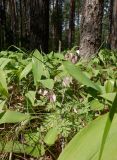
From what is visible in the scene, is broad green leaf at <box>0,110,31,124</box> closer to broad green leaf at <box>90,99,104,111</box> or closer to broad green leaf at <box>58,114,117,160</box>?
broad green leaf at <box>90,99,104,111</box>

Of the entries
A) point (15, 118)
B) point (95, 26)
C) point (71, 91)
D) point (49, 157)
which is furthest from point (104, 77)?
point (95, 26)

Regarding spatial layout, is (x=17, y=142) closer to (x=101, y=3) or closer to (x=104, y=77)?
(x=104, y=77)

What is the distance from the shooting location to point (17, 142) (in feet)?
3.70

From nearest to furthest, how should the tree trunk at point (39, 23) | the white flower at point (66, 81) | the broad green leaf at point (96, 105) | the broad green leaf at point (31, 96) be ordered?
the broad green leaf at point (96, 105) → the broad green leaf at point (31, 96) → the white flower at point (66, 81) → the tree trunk at point (39, 23)

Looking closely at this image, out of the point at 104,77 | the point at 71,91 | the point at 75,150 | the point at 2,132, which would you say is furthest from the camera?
the point at 104,77

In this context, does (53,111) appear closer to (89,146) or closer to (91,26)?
(89,146)

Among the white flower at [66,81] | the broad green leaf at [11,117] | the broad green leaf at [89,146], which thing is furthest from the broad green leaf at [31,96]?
the broad green leaf at [89,146]

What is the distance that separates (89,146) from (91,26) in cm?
312

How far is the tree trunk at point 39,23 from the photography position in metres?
5.07

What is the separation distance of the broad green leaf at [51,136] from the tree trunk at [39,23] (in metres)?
4.06

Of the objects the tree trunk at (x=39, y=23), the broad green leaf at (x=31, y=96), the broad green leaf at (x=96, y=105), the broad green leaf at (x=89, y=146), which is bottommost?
the tree trunk at (x=39, y=23)

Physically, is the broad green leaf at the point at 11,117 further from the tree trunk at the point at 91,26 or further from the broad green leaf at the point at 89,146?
the tree trunk at the point at 91,26

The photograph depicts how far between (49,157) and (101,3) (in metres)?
2.62

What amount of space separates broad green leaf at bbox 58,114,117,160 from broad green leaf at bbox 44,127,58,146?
1.58 ft
